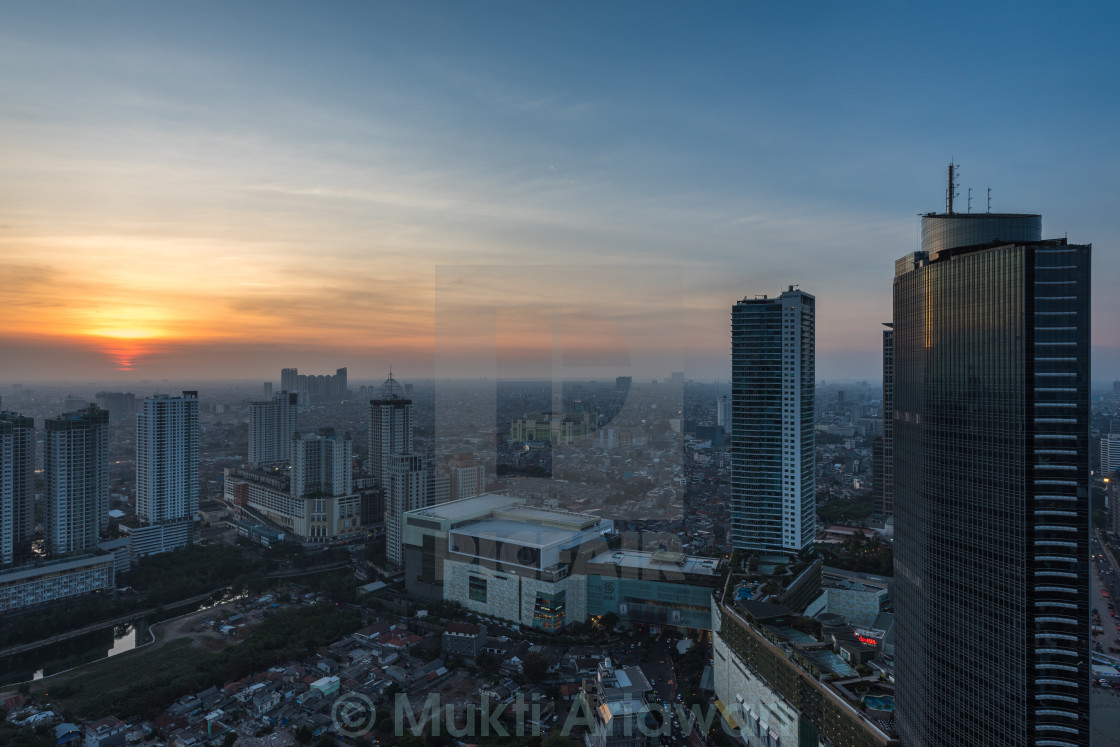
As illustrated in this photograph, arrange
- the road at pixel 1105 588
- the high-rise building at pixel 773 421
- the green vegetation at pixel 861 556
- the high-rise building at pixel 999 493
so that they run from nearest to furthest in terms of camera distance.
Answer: the high-rise building at pixel 999 493
the road at pixel 1105 588
the high-rise building at pixel 773 421
the green vegetation at pixel 861 556

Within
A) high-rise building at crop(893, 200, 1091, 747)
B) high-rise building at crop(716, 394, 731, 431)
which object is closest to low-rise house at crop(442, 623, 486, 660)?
high-rise building at crop(893, 200, 1091, 747)

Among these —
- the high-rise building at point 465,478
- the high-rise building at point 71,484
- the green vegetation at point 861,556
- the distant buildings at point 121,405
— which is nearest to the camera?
the green vegetation at point 861,556

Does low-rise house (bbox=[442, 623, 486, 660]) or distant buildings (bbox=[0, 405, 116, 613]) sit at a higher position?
distant buildings (bbox=[0, 405, 116, 613])

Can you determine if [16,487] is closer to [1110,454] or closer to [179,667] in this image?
[179,667]

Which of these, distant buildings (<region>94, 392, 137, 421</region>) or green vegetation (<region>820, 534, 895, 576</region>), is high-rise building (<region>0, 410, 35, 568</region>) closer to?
distant buildings (<region>94, 392, 137, 421</region>)

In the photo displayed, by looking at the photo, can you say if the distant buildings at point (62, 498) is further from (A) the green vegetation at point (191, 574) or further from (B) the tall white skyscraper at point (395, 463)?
(B) the tall white skyscraper at point (395, 463)

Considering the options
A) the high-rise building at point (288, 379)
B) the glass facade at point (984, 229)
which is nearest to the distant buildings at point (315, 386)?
the high-rise building at point (288, 379)
